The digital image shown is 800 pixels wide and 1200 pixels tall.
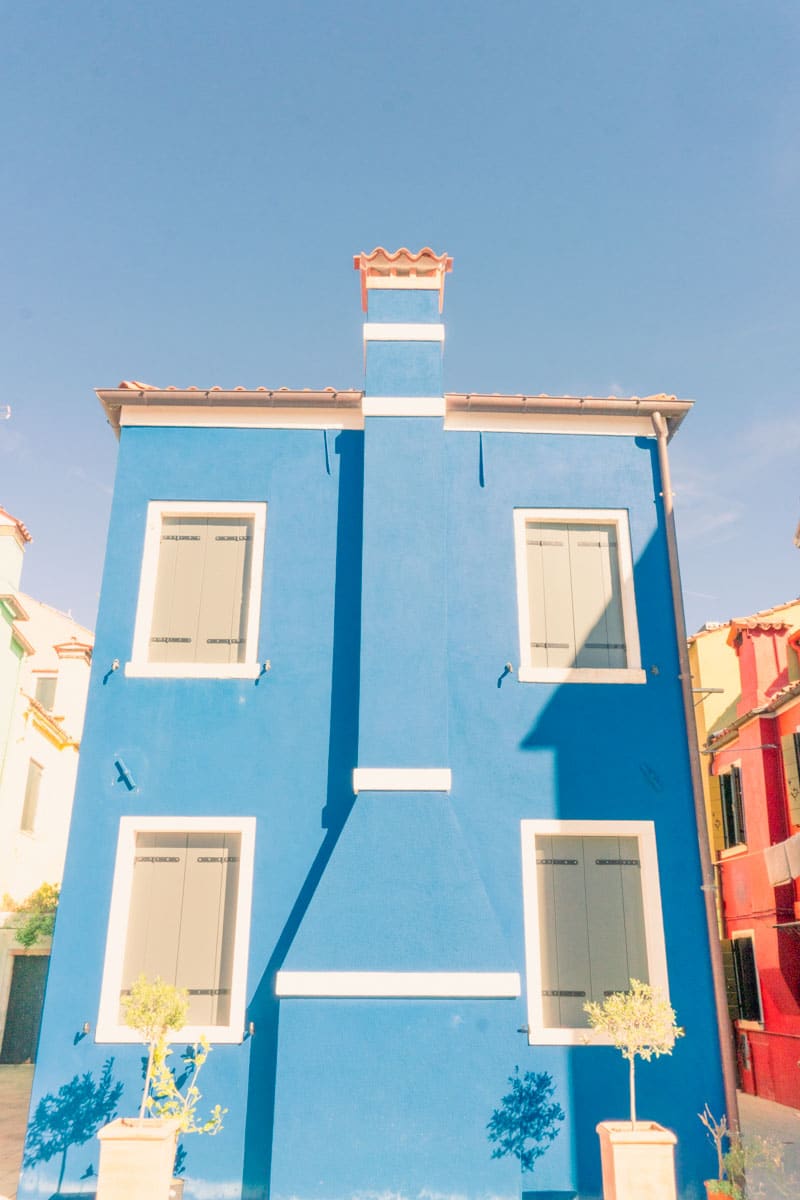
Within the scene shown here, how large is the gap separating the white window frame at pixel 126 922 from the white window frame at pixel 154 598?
1.38m

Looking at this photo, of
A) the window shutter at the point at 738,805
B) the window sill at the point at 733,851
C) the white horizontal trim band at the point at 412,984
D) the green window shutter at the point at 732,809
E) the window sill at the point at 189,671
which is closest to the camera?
the white horizontal trim band at the point at 412,984

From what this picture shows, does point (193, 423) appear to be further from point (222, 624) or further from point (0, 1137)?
point (0, 1137)

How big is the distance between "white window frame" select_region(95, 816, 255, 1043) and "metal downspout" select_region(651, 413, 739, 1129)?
4.09m

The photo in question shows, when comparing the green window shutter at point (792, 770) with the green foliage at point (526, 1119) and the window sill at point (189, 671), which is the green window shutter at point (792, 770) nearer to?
the green foliage at point (526, 1119)

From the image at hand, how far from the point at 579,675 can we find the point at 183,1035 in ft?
15.7

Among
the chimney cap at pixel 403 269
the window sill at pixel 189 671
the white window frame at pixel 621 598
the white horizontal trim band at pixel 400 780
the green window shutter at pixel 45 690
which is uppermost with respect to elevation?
the chimney cap at pixel 403 269

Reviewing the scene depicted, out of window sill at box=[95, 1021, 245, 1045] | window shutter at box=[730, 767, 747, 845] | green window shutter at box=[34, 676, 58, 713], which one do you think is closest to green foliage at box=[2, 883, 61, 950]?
green window shutter at box=[34, 676, 58, 713]

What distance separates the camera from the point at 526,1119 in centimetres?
682

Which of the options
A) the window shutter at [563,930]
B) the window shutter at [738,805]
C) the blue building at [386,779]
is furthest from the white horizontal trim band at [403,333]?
the window shutter at [738,805]

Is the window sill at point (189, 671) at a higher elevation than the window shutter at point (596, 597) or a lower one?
lower

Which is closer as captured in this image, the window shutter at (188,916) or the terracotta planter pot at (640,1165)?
the terracotta planter pot at (640,1165)

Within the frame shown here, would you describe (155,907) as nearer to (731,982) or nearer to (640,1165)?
(640,1165)

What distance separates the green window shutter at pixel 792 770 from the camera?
46.7ft

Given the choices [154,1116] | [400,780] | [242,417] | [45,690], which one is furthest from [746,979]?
[45,690]
